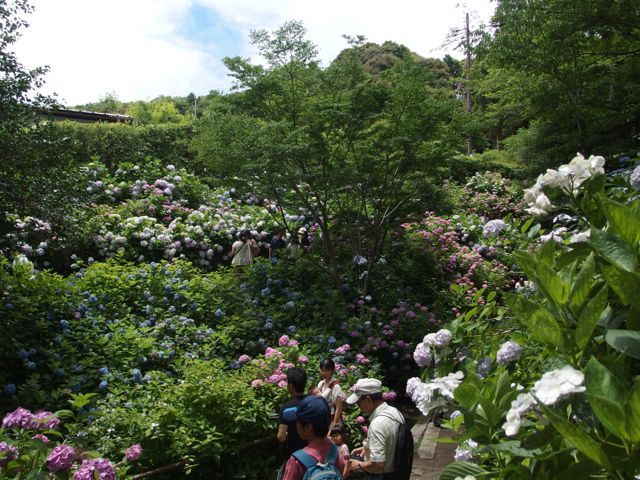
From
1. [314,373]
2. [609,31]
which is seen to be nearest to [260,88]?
[314,373]

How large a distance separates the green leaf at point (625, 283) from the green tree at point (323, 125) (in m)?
6.35

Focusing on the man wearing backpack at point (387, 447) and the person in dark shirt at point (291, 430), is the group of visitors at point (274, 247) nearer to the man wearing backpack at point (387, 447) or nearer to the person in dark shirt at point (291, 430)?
the person in dark shirt at point (291, 430)

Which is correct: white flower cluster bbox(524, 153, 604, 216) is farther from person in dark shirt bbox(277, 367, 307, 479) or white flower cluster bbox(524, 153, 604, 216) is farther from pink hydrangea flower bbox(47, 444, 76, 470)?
person in dark shirt bbox(277, 367, 307, 479)

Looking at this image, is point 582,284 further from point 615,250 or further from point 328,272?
point 328,272

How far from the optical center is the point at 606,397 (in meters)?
0.96

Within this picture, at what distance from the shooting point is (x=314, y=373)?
18.9ft

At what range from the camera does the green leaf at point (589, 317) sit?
44.8 inches

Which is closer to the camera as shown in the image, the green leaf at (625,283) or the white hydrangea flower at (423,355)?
the green leaf at (625,283)

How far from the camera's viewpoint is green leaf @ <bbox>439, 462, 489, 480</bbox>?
1.33 m

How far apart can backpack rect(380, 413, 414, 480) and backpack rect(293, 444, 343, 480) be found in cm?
77

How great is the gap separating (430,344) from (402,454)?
1514 millimetres

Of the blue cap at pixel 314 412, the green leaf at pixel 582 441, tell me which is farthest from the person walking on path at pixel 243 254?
the green leaf at pixel 582 441

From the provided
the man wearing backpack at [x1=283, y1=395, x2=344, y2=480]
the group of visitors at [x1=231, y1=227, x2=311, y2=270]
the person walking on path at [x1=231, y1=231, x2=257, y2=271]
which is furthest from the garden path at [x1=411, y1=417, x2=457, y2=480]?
the person walking on path at [x1=231, y1=231, x2=257, y2=271]

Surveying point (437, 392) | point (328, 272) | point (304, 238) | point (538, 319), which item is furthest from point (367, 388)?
point (304, 238)
